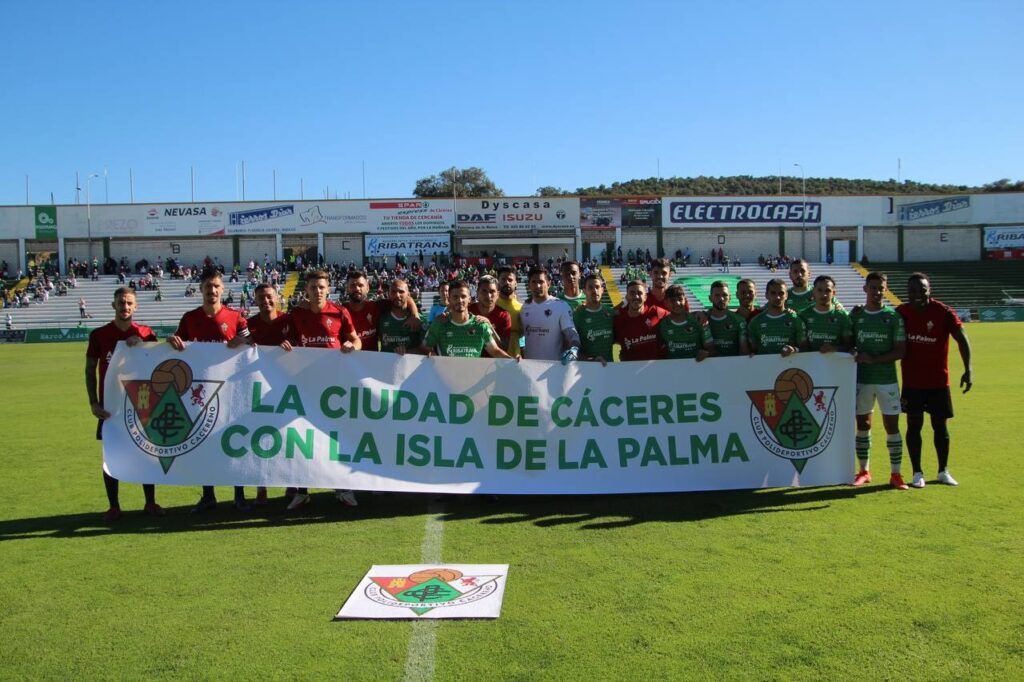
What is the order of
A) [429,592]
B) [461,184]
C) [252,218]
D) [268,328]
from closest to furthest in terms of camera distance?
[429,592]
[268,328]
[252,218]
[461,184]

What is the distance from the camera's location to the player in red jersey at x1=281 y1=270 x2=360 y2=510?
21.9 feet

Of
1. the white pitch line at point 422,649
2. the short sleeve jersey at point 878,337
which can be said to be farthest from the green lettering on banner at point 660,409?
the white pitch line at point 422,649

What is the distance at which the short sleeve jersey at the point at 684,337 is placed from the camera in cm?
700

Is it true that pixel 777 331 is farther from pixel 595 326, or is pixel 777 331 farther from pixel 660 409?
pixel 595 326

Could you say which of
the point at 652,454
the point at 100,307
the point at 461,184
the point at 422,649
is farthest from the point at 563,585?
the point at 461,184

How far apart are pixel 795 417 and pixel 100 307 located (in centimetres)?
4857

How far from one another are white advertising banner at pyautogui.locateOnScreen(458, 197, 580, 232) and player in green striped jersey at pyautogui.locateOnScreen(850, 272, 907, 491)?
1885 inches

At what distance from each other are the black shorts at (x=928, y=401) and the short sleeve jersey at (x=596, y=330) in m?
2.72

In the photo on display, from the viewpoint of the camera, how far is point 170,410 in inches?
250

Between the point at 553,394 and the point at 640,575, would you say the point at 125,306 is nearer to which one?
the point at 553,394

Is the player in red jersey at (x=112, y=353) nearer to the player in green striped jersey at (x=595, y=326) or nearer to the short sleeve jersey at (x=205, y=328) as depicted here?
the short sleeve jersey at (x=205, y=328)

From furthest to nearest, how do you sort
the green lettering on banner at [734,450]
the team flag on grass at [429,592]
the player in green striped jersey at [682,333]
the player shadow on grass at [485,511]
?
the player in green striped jersey at [682,333] → the green lettering on banner at [734,450] → the player shadow on grass at [485,511] → the team flag on grass at [429,592]

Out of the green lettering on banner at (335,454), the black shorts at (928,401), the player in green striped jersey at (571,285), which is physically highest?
the player in green striped jersey at (571,285)

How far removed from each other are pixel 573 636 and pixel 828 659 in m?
1.19
